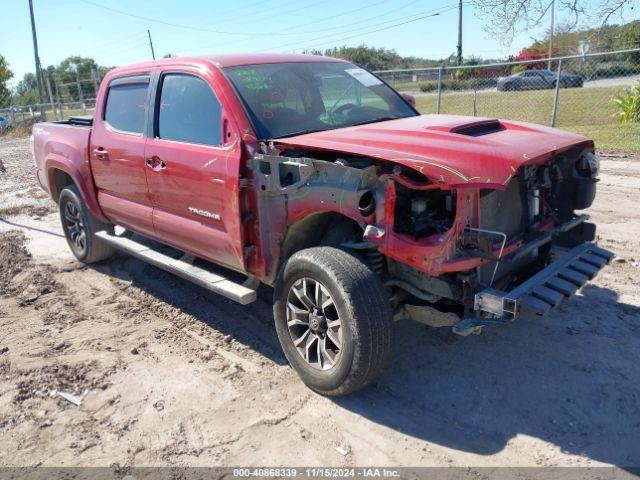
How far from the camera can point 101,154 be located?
17.4 ft

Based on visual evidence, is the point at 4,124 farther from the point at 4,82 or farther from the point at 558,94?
the point at 558,94

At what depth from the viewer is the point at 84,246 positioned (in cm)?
620

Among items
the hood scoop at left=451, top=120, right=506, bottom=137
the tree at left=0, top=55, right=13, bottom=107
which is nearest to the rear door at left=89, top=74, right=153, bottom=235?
the hood scoop at left=451, top=120, right=506, bottom=137

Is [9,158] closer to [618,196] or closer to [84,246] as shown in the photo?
[84,246]

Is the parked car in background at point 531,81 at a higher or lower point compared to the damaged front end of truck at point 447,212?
higher

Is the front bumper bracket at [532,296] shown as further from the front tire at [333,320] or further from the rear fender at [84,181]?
the rear fender at [84,181]

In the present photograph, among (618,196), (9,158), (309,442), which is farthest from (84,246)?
(9,158)

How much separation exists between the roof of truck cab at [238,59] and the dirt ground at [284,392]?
6.62 ft

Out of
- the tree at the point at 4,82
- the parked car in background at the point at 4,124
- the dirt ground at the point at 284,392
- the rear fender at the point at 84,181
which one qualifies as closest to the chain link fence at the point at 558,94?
the rear fender at the point at 84,181

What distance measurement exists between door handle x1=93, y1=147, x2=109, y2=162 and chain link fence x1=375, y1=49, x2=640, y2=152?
668cm

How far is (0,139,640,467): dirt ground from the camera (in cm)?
307

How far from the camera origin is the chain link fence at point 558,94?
12281 mm

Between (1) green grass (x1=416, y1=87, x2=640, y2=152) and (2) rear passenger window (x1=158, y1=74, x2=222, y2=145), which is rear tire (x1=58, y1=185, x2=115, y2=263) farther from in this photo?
(1) green grass (x1=416, y1=87, x2=640, y2=152)

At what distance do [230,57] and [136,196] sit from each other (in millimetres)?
1487
